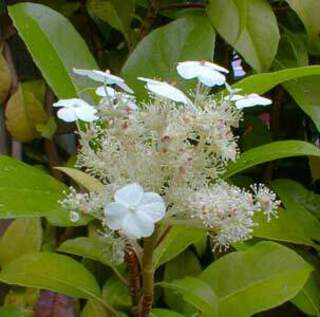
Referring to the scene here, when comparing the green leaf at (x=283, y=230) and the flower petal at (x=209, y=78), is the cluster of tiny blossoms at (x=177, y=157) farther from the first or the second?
the green leaf at (x=283, y=230)

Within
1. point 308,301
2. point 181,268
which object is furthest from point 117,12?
point 308,301

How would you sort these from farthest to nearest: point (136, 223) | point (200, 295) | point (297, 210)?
1. point (297, 210)
2. point (200, 295)
3. point (136, 223)

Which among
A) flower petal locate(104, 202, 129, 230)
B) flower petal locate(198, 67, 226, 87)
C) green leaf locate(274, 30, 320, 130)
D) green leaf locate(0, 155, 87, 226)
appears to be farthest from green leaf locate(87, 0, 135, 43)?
flower petal locate(104, 202, 129, 230)

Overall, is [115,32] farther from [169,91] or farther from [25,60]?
[169,91]

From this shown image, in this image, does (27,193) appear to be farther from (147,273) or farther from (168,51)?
(168,51)

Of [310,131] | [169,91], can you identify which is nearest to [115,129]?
[169,91]

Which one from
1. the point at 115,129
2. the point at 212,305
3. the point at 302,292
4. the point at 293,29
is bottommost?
the point at 302,292

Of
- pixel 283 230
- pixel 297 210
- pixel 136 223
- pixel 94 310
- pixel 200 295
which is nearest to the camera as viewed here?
pixel 136 223

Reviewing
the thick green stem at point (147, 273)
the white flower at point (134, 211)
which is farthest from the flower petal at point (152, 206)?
the thick green stem at point (147, 273)
